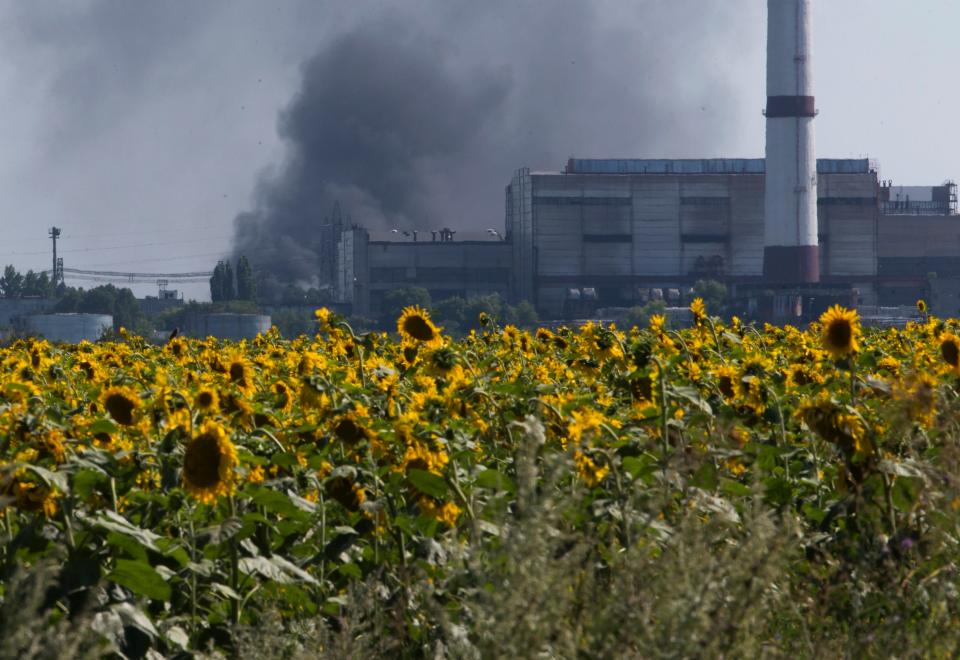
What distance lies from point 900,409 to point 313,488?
2.17 metres

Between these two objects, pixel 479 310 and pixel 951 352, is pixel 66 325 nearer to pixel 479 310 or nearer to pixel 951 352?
pixel 479 310

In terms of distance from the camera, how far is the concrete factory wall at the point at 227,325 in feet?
462

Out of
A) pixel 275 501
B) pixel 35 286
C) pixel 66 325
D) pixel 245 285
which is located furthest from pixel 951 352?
pixel 35 286

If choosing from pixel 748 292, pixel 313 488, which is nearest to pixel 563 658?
pixel 313 488

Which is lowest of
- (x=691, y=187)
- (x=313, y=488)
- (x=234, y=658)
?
(x=234, y=658)

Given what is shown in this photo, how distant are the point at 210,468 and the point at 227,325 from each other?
13827 centimetres

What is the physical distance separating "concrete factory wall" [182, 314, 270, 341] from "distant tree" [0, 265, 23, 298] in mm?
47185

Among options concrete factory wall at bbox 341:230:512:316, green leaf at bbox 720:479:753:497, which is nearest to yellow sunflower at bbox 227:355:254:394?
green leaf at bbox 720:479:753:497

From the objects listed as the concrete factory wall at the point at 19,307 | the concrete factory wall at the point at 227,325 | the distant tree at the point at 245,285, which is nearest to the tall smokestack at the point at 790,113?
the concrete factory wall at the point at 227,325

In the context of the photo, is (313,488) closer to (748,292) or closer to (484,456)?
(484,456)

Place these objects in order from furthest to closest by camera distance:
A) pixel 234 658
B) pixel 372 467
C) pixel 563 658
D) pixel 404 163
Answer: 1. pixel 404 163
2. pixel 372 467
3. pixel 234 658
4. pixel 563 658

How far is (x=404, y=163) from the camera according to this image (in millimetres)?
190750

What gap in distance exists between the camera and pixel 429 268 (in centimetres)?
13812

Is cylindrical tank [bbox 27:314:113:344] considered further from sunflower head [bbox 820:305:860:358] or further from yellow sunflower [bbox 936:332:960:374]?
sunflower head [bbox 820:305:860:358]
